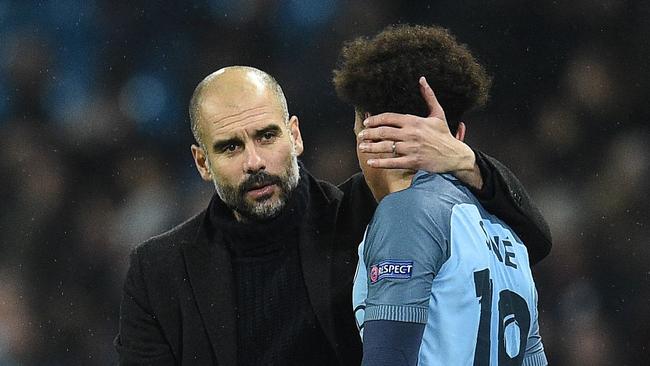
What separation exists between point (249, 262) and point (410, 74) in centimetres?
55

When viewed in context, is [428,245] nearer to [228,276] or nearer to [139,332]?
[228,276]

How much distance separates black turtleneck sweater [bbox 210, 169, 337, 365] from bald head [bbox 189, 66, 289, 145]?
156 millimetres

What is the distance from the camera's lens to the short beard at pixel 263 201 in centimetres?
157

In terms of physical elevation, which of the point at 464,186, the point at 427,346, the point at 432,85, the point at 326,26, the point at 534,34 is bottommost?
the point at 427,346

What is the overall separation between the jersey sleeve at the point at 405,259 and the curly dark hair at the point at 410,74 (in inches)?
6.2

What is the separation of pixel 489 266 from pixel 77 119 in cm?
199

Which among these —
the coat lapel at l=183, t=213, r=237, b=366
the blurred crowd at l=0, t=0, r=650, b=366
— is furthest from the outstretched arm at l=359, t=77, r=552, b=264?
the blurred crowd at l=0, t=0, r=650, b=366

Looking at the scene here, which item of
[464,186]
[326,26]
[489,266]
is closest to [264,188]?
[464,186]

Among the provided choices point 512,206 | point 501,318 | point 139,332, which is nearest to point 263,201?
point 139,332

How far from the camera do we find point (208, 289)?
162 centimetres

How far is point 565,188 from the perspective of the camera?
2742mm

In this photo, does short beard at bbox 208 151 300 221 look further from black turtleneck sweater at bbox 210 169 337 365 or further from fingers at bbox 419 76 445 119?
fingers at bbox 419 76 445 119

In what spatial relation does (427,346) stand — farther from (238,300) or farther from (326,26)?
(326,26)

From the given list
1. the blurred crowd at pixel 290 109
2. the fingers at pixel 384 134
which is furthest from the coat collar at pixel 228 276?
the blurred crowd at pixel 290 109
